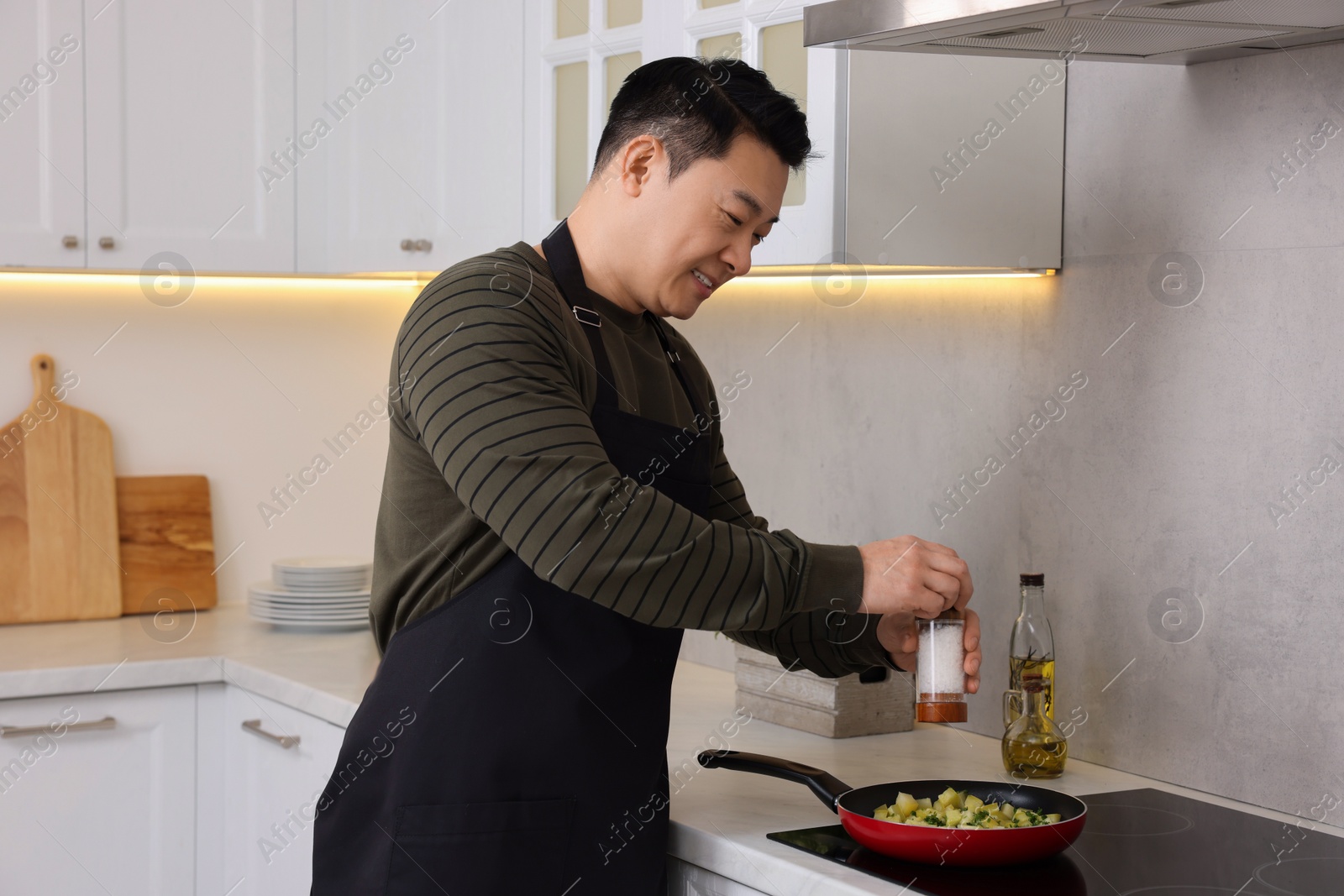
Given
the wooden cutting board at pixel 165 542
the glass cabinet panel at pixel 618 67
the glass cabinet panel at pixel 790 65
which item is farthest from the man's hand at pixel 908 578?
the wooden cutting board at pixel 165 542

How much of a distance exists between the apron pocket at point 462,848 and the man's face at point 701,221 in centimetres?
50

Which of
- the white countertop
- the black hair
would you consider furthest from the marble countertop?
the black hair

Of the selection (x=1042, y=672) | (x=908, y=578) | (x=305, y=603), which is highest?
(x=908, y=578)

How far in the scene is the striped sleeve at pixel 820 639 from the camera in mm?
1434

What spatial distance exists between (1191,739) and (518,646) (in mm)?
801

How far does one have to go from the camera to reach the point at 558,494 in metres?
1.07

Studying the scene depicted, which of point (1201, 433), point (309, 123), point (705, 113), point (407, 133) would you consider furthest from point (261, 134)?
point (1201, 433)

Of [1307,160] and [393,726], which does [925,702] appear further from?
[1307,160]

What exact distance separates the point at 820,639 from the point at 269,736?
0.96 meters

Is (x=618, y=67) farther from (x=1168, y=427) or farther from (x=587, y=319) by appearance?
(x=1168, y=427)

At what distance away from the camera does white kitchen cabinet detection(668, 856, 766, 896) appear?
1.31 m

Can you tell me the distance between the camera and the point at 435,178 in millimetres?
2316

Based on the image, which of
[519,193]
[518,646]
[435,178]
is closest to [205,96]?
[435,178]

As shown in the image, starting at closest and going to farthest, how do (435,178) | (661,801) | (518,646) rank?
(518,646), (661,801), (435,178)
